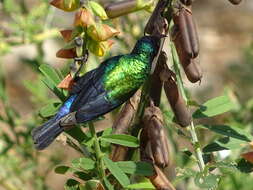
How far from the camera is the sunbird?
133 cm

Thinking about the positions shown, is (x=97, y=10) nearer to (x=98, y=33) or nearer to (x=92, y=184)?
(x=98, y=33)

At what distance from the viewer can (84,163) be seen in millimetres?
1426

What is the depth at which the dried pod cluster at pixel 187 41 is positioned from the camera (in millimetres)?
1356

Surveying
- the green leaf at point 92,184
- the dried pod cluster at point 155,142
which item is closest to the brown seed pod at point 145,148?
the dried pod cluster at point 155,142

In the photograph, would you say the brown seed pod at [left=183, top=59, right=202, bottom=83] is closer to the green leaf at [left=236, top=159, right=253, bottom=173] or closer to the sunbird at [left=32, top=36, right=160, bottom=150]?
the sunbird at [left=32, top=36, right=160, bottom=150]

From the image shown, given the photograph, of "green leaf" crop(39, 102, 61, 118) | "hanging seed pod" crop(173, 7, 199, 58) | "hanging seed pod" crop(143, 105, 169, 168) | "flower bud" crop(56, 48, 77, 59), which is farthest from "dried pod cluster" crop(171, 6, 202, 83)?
"green leaf" crop(39, 102, 61, 118)

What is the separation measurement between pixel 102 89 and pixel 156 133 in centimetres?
14

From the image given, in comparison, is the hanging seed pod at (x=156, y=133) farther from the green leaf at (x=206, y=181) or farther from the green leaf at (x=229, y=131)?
the green leaf at (x=229, y=131)

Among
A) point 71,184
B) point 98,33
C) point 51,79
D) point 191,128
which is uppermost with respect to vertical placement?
point 98,33

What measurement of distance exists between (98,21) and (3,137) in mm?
1255

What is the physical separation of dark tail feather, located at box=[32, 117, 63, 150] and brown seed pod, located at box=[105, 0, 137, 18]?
249 mm

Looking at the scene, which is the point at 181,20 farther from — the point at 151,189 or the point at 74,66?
the point at 151,189

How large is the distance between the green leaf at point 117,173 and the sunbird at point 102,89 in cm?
12

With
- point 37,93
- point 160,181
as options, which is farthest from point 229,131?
point 37,93
